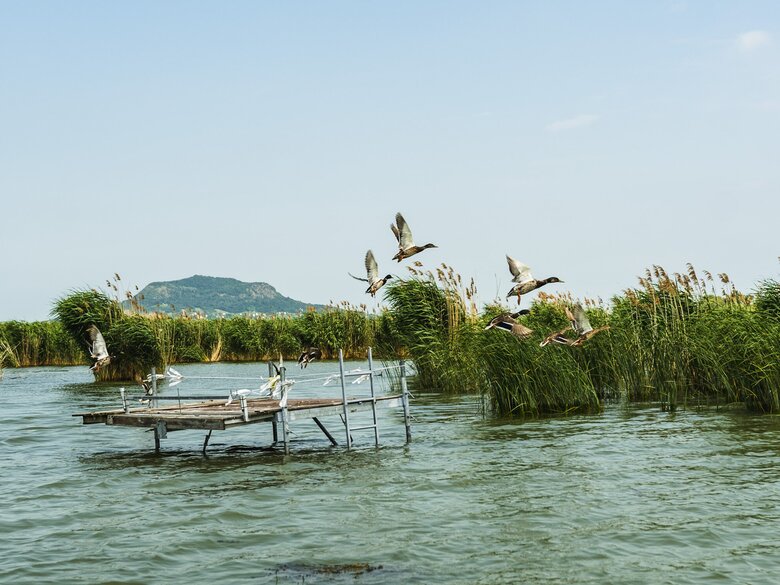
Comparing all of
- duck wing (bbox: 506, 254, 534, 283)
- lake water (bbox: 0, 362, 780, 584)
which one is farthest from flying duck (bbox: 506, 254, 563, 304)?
lake water (bbox: 0, 362, 780, 584)

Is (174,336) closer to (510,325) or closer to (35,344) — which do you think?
(35,344)

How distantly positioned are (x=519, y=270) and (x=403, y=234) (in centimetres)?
201

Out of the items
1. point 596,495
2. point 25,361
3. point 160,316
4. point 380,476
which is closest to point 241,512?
point 380,476

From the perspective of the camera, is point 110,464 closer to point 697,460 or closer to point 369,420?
point 369,420

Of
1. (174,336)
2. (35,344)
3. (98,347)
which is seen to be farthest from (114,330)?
(35,344)

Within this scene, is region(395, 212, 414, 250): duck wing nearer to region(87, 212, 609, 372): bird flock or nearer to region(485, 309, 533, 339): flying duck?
region(87, 212, 609, 372): bird flock

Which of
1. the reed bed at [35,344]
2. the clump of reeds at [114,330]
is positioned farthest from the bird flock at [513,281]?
the reed bed at [35,344]

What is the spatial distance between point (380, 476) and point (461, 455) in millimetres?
2194

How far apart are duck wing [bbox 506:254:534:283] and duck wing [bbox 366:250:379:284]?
8.35ft

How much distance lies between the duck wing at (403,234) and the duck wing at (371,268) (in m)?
0.89

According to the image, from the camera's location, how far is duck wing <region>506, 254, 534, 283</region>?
596 inches

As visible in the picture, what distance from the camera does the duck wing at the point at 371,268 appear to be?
1653 cm

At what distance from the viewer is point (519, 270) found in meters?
15.2

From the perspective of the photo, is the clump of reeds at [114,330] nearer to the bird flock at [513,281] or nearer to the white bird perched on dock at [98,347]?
the white bird perched on dock at [98,347]
